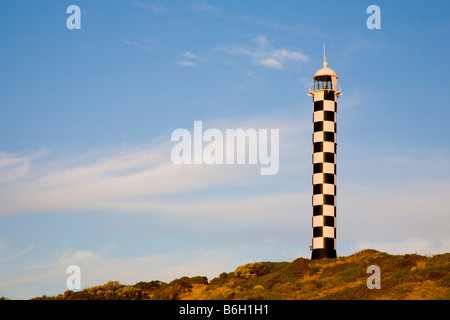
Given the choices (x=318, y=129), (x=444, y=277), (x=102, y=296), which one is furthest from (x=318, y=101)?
(x=102, y=296)

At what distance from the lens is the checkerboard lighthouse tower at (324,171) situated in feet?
133

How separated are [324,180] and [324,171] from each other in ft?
1.91

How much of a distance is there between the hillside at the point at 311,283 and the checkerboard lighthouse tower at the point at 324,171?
149cm

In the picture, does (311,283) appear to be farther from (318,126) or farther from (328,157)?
(318,126)

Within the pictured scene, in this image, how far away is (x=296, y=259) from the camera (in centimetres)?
4094

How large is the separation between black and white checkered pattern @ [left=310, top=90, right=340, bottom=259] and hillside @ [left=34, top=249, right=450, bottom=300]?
1.44m

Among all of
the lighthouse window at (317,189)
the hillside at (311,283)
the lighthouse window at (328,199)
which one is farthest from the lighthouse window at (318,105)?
the hillside at (311,283)

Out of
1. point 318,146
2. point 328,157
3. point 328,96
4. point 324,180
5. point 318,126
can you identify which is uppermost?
point 328,96

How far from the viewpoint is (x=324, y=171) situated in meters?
40.8

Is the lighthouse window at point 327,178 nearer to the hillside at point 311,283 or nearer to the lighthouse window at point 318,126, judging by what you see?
the lighthouse window at point 318,126

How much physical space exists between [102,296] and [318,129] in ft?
55.8

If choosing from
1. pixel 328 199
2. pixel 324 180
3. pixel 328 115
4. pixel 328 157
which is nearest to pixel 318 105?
pixel 328 115
